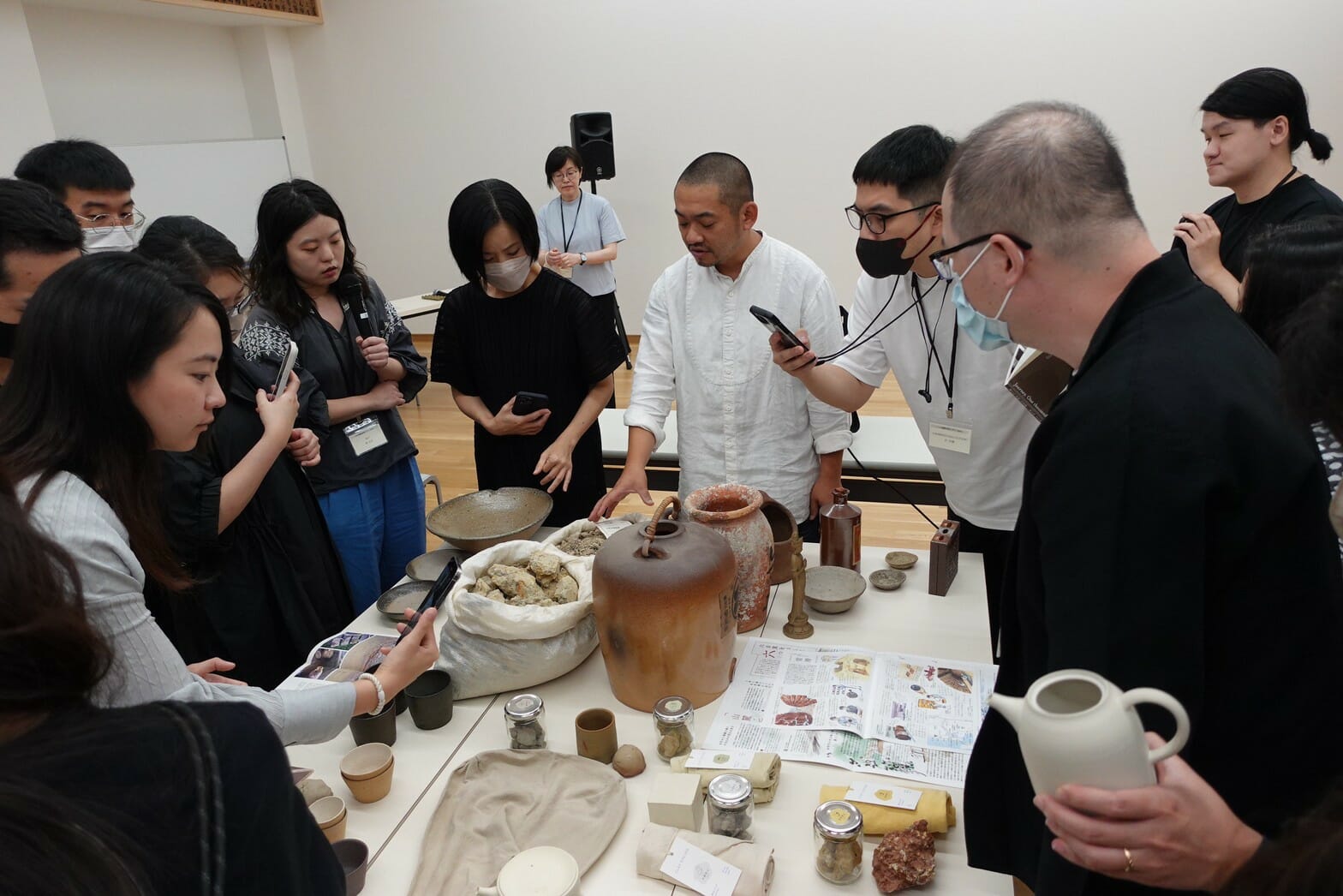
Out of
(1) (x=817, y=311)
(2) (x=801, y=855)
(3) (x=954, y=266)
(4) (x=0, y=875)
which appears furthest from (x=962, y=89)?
(4) (x=0, y=875)

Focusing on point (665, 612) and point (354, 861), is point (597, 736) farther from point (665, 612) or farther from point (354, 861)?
point (354, 861)

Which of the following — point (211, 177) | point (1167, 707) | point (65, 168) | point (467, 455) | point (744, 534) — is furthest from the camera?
point (211, 177)

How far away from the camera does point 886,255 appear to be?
2.10 meters

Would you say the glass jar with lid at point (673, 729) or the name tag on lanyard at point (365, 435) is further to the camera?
the name tag on lanyard at point (365, 435)

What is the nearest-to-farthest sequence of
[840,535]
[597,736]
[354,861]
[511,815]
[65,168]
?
[354,861]
[511,815]
[597,736]
[840,535]
[65,168]

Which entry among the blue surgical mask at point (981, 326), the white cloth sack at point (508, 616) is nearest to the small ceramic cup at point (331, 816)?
the white cloth sack at point (508, 616)

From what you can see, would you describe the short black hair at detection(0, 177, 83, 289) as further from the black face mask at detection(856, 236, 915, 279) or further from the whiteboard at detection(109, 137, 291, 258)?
the whiteboard at detection(109, 137, 291, 258)

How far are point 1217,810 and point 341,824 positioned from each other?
118 cm

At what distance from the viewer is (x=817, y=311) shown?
7.96 ft

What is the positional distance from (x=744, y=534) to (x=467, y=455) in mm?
3782

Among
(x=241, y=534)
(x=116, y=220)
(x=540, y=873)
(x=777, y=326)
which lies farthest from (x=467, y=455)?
(x=540, y=873)

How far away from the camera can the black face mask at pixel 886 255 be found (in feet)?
6.84

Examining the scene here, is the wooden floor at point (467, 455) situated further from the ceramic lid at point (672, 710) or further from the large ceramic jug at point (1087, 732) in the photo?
the large ceramic jug at point (1087, 732)

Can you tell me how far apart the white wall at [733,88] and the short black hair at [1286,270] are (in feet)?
15.8
